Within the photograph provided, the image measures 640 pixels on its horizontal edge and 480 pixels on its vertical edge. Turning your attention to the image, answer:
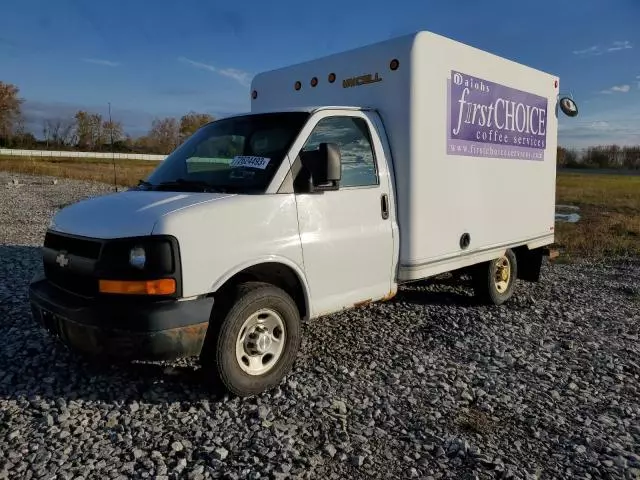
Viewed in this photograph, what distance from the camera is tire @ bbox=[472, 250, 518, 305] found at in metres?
6.80

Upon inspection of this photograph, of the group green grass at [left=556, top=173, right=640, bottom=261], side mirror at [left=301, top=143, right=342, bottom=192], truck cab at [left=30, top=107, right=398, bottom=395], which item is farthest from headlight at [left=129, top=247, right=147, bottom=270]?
green grass at [left=556, top=173, right=640, bottom=261]

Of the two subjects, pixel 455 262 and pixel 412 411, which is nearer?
pixel 412 411

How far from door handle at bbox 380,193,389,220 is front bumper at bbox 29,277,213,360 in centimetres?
195

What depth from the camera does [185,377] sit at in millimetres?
4402

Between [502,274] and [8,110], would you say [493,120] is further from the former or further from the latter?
[8,110]

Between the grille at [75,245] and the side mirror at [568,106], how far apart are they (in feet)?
21.6

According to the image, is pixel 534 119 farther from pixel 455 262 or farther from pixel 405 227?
pixel 405 227

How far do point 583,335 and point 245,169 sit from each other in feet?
13.7

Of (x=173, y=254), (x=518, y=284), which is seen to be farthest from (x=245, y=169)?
(x=518, y=284)

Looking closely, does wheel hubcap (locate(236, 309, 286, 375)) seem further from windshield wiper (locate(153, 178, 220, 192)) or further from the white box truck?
windshield wiper (locate(153, 178, 220, 192))

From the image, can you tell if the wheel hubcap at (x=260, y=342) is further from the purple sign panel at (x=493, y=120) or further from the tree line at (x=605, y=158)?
the tree line at (x=605, y=158)

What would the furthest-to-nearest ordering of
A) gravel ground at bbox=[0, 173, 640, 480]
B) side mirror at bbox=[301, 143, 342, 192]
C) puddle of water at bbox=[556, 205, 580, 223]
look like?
puddle of water at bbox=[556, 205, 580, 223]
side mirror at bbox=[301, 143, 342, 192]
gravel ground at bbox=[0, 173, 640, 480]

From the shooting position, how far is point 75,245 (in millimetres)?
4031

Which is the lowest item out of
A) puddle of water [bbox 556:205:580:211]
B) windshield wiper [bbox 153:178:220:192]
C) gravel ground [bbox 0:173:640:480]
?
gravel ground [bbox 0:173:640:480]
